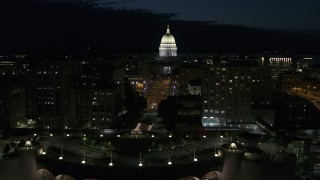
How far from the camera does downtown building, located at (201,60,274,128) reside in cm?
4128

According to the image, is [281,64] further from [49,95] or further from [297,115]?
[49,95]

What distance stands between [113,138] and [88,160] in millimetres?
3391

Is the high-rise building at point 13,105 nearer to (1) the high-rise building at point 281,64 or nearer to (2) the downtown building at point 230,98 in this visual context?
(2) the downtown building at point 230,98

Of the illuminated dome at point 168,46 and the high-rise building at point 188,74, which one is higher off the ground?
the illuminated dome at point 168,46

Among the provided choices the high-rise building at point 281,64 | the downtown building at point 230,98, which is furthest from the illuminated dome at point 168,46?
the downtown building at point 230,98

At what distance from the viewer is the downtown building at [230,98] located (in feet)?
135

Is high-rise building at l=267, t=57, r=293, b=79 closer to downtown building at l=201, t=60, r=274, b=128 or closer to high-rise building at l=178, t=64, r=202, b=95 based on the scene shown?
high-rise building at l=178, t=64, r=202, b=95

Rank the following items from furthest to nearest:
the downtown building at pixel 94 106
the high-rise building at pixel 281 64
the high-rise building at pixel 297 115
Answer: the high-rise building at pixel 281 64 < the high-rise building at pixel 297 115 < the downtown building at pixel 94 106

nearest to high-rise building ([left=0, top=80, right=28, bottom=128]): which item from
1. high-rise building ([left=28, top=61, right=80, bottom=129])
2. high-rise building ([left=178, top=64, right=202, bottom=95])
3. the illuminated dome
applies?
high-rise building ([left=28, top=61, right=80, bottom=129])

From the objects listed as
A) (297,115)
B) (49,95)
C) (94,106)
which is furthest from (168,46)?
(49,95)

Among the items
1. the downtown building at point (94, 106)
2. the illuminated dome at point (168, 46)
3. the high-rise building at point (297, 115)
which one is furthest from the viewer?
the illuminated dome at point (168, 46)

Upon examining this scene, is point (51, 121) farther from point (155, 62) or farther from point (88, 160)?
point (155, 62)

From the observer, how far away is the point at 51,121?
1604 inches

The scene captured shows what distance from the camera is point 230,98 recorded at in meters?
41.7
